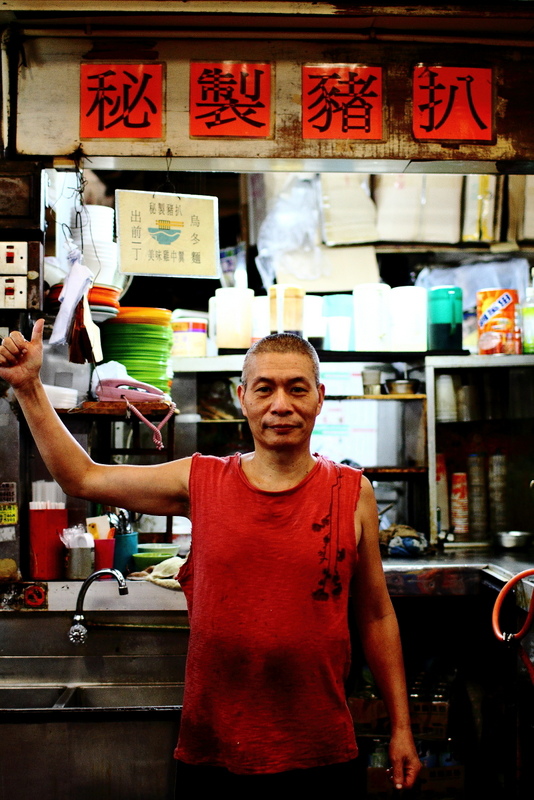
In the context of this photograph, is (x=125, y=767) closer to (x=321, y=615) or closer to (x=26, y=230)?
(x=321, y=615)

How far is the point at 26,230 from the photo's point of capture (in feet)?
9.77

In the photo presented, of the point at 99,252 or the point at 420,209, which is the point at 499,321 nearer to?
the point at 420,209

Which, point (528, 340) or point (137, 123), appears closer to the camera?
point (137, 123)

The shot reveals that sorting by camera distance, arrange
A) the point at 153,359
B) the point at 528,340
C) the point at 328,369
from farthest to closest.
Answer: the point at 328,369
the point at 528,340
the point at 153,359

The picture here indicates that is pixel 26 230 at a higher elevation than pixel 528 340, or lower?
higher

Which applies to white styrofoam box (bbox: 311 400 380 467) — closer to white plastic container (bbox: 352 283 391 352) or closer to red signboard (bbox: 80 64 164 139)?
white plastic container (bbox: 352 283 391 352)

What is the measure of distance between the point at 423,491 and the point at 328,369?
3.64 ft

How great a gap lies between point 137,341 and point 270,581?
2095 mm

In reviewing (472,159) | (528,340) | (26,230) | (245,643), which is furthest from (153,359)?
(528,340)

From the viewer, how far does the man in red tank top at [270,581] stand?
72.1 inches

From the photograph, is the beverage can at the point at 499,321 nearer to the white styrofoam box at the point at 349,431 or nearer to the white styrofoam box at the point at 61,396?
the white styrofoam box at the point at 349,431

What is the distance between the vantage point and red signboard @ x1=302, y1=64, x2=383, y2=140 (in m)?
2.86

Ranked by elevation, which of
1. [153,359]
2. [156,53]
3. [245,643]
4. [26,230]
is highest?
[156,53]

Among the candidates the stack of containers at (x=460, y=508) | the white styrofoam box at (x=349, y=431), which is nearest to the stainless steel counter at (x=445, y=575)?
the stack of containers at (x=460, y=508)
